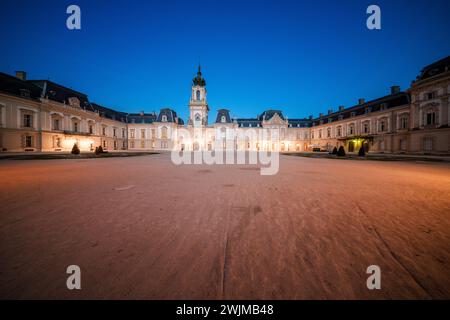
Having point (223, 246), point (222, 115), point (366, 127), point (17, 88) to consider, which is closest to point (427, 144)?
point (366, 127)

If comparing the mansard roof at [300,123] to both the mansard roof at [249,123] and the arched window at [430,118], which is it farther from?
the arched window at [430,118]

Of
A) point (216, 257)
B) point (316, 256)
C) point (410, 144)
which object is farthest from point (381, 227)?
point (410, 144)

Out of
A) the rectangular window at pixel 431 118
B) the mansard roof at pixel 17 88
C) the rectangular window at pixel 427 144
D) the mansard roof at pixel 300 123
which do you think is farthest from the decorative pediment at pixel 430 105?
the mansard roof at pixel 17 88

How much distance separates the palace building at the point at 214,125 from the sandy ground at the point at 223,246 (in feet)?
112

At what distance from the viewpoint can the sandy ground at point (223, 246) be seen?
175 centimetres

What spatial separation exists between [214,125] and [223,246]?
48.4m

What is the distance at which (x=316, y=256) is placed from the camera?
223 cm

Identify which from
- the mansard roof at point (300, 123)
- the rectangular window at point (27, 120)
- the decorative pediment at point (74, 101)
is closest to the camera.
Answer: the rectangular window at point (27, 120)

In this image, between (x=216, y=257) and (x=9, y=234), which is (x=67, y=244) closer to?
(x=9, y=234)

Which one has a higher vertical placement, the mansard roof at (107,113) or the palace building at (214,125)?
the mansard roof at (107,113)

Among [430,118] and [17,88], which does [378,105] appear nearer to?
[430,118]

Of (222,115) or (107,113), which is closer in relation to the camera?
(107,113)

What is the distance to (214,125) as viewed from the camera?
49438 millimetres
